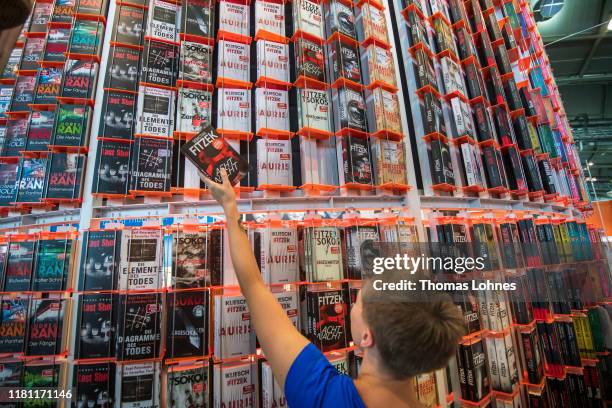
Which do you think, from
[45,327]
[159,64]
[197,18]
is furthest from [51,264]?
[197,18]

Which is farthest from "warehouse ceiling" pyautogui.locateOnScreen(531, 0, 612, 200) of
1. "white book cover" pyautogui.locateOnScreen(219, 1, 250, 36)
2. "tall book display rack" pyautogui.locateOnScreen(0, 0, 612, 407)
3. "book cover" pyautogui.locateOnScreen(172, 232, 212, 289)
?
"book cover" pyautogui.locateOnScreen(172, 232, 212, 289)

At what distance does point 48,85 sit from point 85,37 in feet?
2.18

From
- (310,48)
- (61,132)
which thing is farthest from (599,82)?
(61,132)

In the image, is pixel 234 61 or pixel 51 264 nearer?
pixel 51 264

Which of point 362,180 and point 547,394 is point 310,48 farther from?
point 547,394

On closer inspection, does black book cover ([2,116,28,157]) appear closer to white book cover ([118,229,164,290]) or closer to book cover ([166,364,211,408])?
white book cover ([118,229,164,290])

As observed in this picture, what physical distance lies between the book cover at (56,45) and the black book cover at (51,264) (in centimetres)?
203

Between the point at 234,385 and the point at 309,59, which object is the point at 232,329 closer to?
the point at 234,385

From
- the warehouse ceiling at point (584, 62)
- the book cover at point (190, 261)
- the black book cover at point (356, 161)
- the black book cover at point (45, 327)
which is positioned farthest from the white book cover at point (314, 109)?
the warehouse ceiling at point (584, 62)

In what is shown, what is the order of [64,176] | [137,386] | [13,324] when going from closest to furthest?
[137,386], [13,324], [64,176]

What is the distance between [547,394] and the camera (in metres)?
3.69

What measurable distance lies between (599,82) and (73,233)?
15.8 m

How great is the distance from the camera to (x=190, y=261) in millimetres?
2480

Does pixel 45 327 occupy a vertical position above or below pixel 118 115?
below
